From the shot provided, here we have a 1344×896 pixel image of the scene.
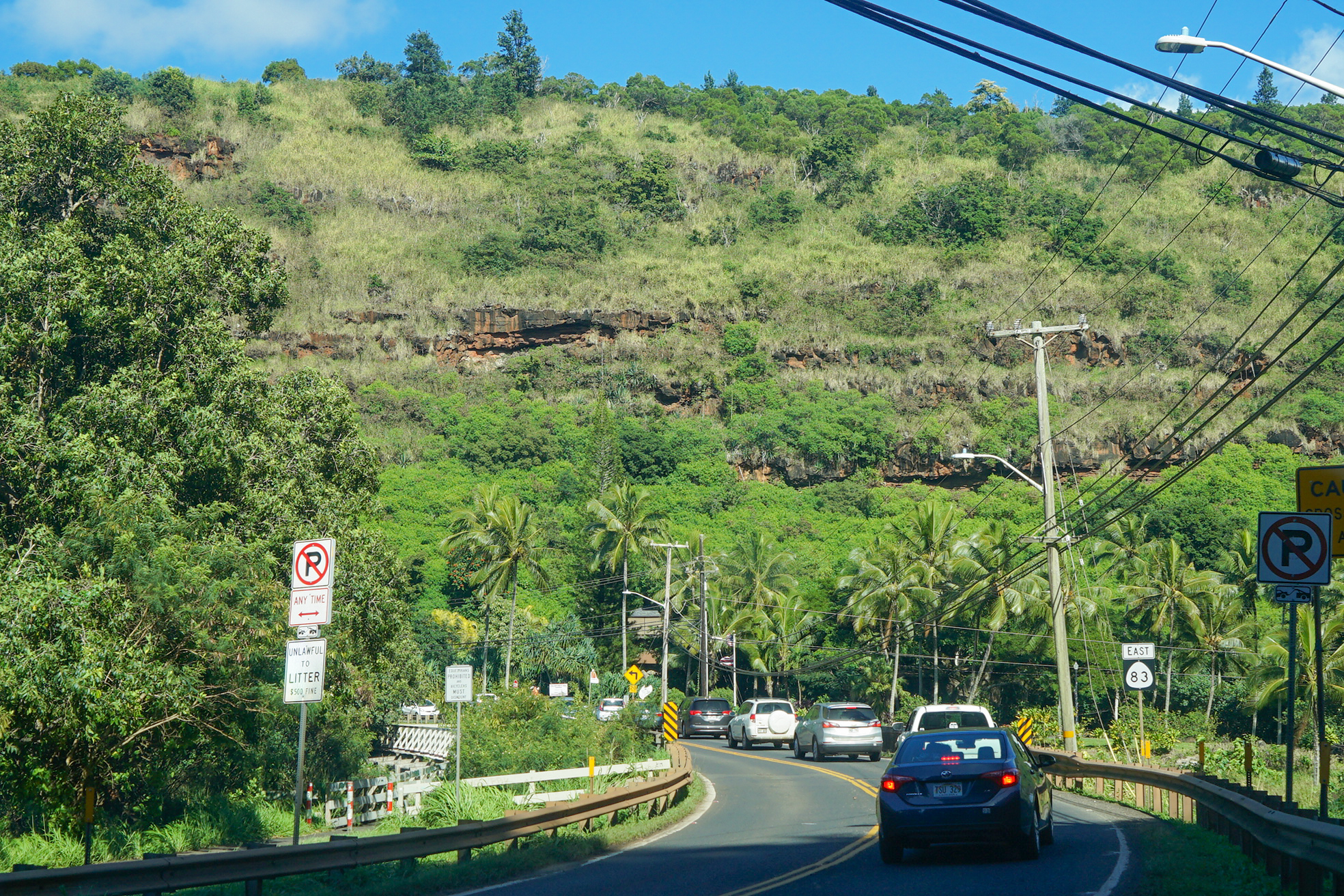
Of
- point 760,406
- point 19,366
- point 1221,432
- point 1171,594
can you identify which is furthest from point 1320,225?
point 19,366

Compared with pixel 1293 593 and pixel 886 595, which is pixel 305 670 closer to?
pixel 1293 593

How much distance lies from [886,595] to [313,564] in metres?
52.2

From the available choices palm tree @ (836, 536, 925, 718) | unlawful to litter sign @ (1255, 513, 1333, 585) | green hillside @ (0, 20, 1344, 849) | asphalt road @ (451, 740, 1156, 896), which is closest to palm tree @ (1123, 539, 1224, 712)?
green hillside @ (0, 20, 1344, 849)

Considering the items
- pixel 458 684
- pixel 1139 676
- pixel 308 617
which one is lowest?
pixel 458 684

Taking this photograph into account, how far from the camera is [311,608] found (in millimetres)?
12297

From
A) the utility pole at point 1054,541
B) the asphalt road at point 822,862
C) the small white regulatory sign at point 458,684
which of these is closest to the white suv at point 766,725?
the utility pole at point 1054,541

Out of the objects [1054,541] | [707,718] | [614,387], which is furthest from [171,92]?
[1054,541]

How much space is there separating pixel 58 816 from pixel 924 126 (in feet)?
632

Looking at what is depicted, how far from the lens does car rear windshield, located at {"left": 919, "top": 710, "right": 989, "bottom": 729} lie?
25422 mm

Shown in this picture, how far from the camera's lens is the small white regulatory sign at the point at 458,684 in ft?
68.9

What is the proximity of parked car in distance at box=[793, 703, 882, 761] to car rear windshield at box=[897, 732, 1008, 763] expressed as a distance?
70.5 feet

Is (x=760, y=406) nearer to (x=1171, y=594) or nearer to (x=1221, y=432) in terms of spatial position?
(x=1221, y=432)

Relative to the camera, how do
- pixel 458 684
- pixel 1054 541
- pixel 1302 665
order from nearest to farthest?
pixel 458 684, pixel 1054 541, pixel 1302 665

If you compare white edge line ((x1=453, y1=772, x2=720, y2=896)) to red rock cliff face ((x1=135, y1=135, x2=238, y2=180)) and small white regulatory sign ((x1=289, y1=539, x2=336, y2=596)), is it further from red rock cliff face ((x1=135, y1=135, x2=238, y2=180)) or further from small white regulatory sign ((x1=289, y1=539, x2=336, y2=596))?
red rock cliff face ((x1=135, y1=135, x2=238, y2=180))
